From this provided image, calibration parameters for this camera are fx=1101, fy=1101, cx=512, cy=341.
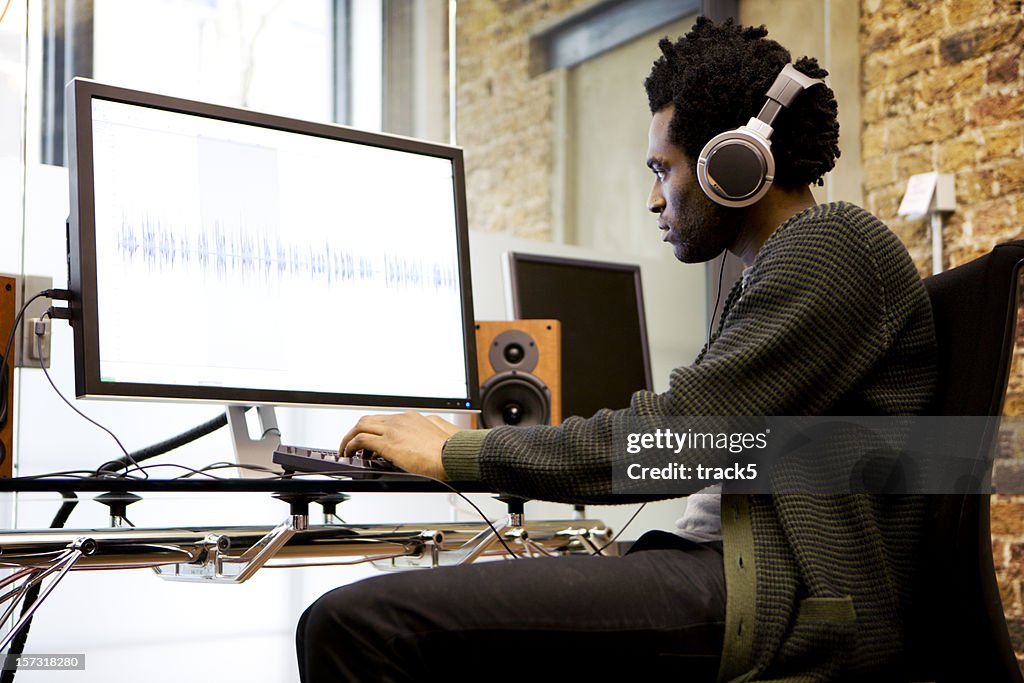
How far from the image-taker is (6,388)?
143 cm

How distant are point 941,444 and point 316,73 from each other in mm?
2552

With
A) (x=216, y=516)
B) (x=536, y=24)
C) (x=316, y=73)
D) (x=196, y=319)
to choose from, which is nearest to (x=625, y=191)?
(x=536, y=24)

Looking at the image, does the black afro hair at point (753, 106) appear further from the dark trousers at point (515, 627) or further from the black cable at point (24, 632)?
the black cable at point (24, 632)

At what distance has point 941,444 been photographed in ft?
3.40

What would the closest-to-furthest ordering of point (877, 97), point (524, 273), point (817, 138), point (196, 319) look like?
point (817, 138) → point (196, 319) → point (524, 273) → point (877, 97)

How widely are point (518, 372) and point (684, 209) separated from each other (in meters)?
0.63

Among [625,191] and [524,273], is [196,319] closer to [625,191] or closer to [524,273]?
[524,273]

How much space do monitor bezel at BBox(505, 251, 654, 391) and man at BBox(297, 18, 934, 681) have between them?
3.87 feet

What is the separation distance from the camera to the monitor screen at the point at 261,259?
142cm

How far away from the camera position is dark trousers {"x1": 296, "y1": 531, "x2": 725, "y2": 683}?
92 centimetres

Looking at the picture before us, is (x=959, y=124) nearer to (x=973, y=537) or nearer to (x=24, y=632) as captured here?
(x=973, y=537)

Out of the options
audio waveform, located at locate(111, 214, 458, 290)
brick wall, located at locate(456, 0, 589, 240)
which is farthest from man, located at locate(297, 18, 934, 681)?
brick wall, located at locate(456, 0, 589, 240)

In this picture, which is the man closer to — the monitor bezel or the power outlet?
the power outlet

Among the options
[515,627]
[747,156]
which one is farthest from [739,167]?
[515,627]
